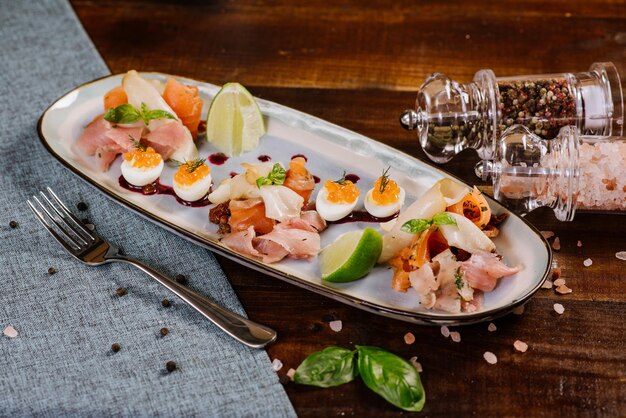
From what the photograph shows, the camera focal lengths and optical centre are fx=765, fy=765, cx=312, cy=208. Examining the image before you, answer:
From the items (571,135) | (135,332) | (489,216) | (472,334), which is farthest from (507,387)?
(135,332)

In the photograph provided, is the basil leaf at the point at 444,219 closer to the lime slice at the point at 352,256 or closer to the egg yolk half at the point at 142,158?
the lime slice at the point at 352,256

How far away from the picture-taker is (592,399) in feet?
7.84

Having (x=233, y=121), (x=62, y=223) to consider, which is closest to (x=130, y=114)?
(x=233, y=121)

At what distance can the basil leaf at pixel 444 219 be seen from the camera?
2.55 meters

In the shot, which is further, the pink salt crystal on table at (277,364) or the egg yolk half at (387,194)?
the egg yolk half at (387,194)

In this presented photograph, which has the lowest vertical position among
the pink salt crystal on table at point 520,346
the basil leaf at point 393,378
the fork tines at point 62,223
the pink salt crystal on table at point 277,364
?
the pink salt crystal on table at point 277,364

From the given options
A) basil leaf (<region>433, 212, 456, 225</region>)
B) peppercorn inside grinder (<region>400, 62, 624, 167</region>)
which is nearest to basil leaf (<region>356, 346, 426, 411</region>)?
basil leaf (<region>433, 212, 456, 225</region>)

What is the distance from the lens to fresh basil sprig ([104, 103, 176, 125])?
10.3 feet

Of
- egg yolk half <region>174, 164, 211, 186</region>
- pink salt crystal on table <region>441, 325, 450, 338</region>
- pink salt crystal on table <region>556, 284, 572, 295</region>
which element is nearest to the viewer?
pink salt crystal on table <region>441, 325, 450, 338</region>

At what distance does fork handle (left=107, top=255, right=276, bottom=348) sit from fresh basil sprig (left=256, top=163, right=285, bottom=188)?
0.48m

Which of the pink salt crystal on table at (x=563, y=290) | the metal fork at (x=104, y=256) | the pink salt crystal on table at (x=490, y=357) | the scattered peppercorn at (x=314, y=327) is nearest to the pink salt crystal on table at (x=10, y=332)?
the metal fork at (x=104, y=256)

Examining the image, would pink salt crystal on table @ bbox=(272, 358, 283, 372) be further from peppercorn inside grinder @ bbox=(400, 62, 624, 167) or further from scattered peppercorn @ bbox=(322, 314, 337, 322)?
peppercorn inside grinder @ bbox=(400, 62, 624, 167)

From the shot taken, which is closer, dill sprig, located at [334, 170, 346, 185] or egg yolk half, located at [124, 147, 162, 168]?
dill sprig, located at [334, 170, 346, 185]

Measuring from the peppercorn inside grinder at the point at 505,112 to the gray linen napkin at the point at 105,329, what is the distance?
1.07 meters
